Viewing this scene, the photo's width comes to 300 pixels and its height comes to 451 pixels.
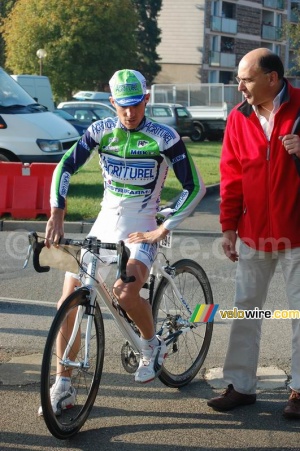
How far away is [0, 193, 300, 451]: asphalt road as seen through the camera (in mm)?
4637

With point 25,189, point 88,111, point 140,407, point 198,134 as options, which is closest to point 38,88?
point 88,111

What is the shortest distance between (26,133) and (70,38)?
42078 millimetres

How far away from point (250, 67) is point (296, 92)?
0.32 m

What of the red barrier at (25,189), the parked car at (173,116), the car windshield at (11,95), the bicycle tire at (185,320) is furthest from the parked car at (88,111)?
the bicycle tire at (185,320)

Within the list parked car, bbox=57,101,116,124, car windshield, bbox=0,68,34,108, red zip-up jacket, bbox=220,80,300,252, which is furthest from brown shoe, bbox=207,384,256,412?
parked car, bbox=57,101,116,124

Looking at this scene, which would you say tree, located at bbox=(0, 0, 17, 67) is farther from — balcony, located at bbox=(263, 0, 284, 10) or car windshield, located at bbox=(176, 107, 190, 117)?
car windshield, located at bbox=(176, 107, 190, 117)

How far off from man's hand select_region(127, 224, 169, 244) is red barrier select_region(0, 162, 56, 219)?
8.55 meters

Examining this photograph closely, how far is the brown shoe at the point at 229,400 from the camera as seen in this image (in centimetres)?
516

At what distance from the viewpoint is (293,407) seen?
5.02 meters

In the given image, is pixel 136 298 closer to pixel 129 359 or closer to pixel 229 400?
pixel 129 359

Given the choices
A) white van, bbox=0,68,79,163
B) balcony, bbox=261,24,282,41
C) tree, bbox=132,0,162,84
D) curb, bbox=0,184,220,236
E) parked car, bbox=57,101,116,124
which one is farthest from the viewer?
balcony, bbox=261,24,282,41

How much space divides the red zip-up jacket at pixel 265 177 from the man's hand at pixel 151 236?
51cm

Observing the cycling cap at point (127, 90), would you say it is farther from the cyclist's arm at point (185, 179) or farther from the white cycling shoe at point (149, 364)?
the white cycling shoe at point (149, 364)

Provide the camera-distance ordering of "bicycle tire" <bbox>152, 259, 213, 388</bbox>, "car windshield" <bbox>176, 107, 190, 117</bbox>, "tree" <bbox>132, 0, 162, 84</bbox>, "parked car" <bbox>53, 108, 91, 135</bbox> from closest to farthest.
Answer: "bicycle tire" <bbox>152, 259, 213, 388</bbox> < "parked car" <bbox>53, 108, 91, 135</bbox> < "car windshield" <bbox>176, 107, 190, 117</bbox> < "tree" <bbox>132, 0, 162, 84</bbox>
